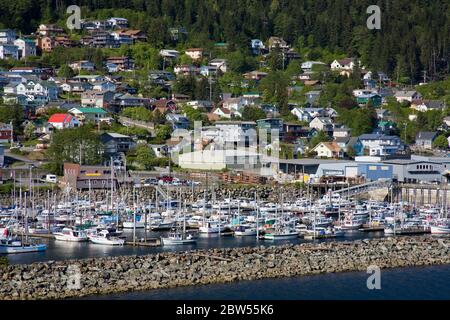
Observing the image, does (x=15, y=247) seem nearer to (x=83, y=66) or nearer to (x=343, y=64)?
(x=83, y=66)

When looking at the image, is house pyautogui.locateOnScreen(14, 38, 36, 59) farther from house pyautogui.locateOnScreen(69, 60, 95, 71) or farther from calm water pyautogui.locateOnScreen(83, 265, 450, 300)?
calm water pyautogui.locateOnScreen(83, 265, 450, 300)

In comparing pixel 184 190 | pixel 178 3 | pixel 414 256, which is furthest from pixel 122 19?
pixel 414 256

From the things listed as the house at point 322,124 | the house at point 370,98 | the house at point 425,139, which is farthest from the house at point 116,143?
the house at point 370,98

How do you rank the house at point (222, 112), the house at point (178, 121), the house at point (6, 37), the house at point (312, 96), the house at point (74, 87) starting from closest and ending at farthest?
the house at point (178, 121) → the house at point (222, 112) → the house at point (74, 87) → the house at point (312, 96) → the house at point (6, 37)

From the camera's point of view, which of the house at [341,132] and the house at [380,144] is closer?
the house at [380,144]

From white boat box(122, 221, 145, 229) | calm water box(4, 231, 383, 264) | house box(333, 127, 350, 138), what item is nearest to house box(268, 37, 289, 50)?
house box(333, 127, 350, 138)

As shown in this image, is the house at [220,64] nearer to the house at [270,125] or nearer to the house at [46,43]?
the house at [46,43]
